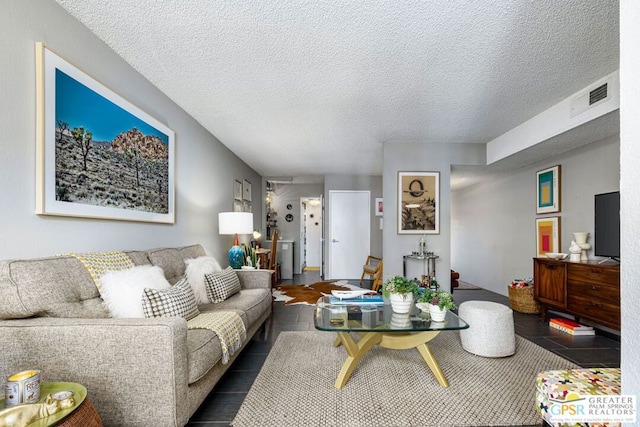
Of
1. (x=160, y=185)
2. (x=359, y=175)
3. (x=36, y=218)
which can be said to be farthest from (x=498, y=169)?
(x=36, y=218)

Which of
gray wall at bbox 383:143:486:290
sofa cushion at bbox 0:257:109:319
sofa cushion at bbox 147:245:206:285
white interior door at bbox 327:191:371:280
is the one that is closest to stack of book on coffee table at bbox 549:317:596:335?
gray wall at bbox 383:143:486:290

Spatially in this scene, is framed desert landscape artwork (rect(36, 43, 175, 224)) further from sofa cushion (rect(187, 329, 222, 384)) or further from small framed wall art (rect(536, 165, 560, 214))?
small framed wall art (rect(536, 165, 560, 214))

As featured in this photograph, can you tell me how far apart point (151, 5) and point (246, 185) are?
4131 mm

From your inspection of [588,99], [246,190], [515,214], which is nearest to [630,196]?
[588,99]

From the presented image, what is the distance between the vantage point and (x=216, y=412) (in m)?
1.86

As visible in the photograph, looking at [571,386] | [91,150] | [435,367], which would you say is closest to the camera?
[571,386]

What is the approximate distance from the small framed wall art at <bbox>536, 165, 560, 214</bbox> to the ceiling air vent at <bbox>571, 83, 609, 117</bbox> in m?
1.35

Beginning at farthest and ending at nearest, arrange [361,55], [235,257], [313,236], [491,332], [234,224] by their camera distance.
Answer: [313,236], [235,257], [234,224], [491,332], [361,55]

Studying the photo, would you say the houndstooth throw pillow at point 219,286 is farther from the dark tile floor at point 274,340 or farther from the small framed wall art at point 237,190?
the small framed wall art at point 237,190

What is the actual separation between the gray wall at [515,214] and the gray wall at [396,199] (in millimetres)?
1246

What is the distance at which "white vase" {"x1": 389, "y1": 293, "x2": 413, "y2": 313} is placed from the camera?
234 cm

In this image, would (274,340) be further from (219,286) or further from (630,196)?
(630,196)

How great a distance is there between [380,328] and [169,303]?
137 cm

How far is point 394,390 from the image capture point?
6.79 ft
